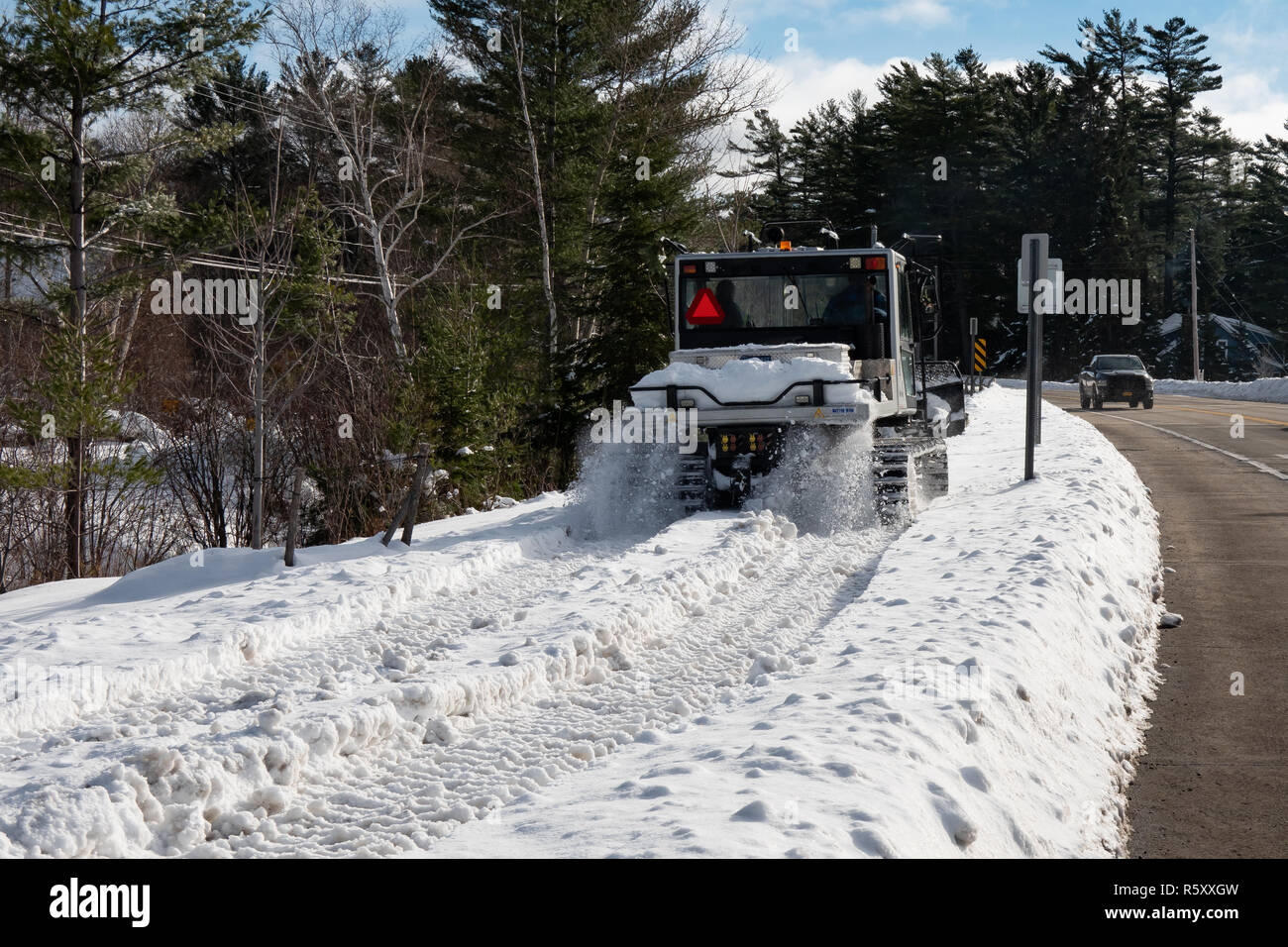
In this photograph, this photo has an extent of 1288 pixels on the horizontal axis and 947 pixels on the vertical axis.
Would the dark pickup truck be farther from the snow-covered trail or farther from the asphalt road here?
the snow-covered trail

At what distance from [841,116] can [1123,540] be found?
62791 mm

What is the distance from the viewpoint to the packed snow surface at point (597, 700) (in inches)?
168

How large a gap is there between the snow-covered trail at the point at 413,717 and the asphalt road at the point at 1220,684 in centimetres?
204

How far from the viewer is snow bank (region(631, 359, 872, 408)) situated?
11828mm

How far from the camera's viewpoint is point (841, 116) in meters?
68.8

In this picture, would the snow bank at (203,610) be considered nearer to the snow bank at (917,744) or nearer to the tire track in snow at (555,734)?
the tire track in snow at (555,734)

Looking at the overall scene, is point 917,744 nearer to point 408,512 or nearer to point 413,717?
point 413,717

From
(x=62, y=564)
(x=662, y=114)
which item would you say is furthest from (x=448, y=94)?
(x=62, y=564)

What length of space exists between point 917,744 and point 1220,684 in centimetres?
287

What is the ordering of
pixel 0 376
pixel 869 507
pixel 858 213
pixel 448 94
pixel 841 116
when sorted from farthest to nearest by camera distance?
pixel 841 116 → pixel 858 213 → pixel 448 94 → pixel 0 376 → pixel 869 507

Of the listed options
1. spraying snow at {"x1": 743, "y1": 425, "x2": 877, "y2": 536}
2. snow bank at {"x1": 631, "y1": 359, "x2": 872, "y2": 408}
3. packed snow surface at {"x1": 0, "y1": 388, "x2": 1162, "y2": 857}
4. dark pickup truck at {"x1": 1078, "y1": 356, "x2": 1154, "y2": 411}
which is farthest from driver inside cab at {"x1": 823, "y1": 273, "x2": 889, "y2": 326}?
dark pickup truck at {"x1": 1078, "y1": 356, "x2": 1154, "y2": 411}

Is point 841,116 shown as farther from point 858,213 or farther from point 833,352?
point 833,352

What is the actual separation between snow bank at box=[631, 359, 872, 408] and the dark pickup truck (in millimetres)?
26791

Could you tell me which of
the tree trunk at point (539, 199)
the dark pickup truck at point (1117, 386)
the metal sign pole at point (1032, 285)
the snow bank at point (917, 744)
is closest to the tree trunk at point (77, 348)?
the snow bank at point (917, 744)
